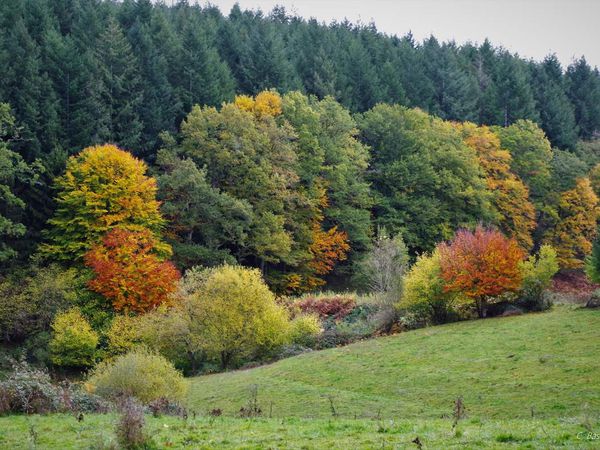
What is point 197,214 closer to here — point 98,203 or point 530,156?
point 98,203

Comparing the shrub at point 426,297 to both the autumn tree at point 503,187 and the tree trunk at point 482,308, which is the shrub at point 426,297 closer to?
the tree trunk at point 482,308

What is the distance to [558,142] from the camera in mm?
93250

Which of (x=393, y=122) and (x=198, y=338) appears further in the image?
(x=393, y=122)

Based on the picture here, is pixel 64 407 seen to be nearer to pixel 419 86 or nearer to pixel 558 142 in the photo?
pixel 419 86

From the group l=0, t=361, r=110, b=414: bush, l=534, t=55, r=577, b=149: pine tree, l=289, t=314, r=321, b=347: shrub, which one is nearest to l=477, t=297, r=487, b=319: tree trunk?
l=289, t=314, r=321, b=347: shrub

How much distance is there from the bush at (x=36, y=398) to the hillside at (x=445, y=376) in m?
5.71

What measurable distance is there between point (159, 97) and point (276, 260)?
19.1 meters

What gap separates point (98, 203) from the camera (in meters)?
47.2

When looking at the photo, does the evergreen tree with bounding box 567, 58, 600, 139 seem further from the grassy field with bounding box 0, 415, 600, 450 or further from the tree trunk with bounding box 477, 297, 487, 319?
the grassy field with bounding box 0, 415, 600, 450

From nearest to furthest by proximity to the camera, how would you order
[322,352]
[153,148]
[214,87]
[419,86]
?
[322,352] → [153,148] → [214,87] → [419,86]

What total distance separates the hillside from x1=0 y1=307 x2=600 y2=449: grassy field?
0.05 m

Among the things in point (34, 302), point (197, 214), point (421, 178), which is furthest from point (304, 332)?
point (421, 178)

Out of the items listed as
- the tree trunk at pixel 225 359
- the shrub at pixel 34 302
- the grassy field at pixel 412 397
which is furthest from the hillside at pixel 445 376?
the shrub at pixel 34 302

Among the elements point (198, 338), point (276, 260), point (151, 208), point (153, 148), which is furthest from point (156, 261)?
point (153, 148)
